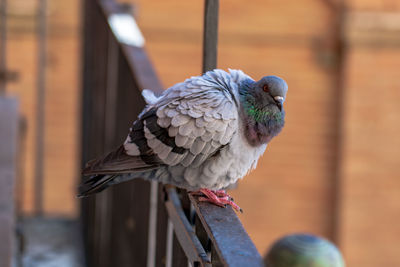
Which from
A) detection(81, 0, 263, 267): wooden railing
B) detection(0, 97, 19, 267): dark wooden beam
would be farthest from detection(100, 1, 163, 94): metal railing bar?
detection(0, 97, 19, 267): dark wooden beam

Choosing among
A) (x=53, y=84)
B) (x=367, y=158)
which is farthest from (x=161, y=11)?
(x=367, y=158)

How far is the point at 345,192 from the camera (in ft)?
29.2

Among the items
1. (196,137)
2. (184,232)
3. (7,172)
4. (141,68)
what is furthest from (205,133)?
(7,172)

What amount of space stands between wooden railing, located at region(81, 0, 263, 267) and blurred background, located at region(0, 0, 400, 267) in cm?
413

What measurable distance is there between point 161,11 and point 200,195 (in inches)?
283

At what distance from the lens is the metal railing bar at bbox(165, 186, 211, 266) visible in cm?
157

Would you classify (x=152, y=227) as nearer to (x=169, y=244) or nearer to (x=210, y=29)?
(x=169, y=244)

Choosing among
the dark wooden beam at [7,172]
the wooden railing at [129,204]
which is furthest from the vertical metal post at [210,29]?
the dark wooden beam at [7,172]

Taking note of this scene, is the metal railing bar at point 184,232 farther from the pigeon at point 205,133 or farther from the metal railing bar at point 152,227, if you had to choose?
the metal railing bar at point 152,227

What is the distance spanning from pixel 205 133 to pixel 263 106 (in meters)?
0.18

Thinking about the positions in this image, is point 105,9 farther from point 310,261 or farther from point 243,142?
point 310,261

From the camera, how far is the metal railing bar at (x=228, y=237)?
1.21 metres

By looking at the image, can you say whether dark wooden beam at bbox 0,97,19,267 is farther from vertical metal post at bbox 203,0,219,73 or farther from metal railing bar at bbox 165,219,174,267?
vertical metal post at bbox 203,0,219,73

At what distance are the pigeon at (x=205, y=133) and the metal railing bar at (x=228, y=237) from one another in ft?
0.39
